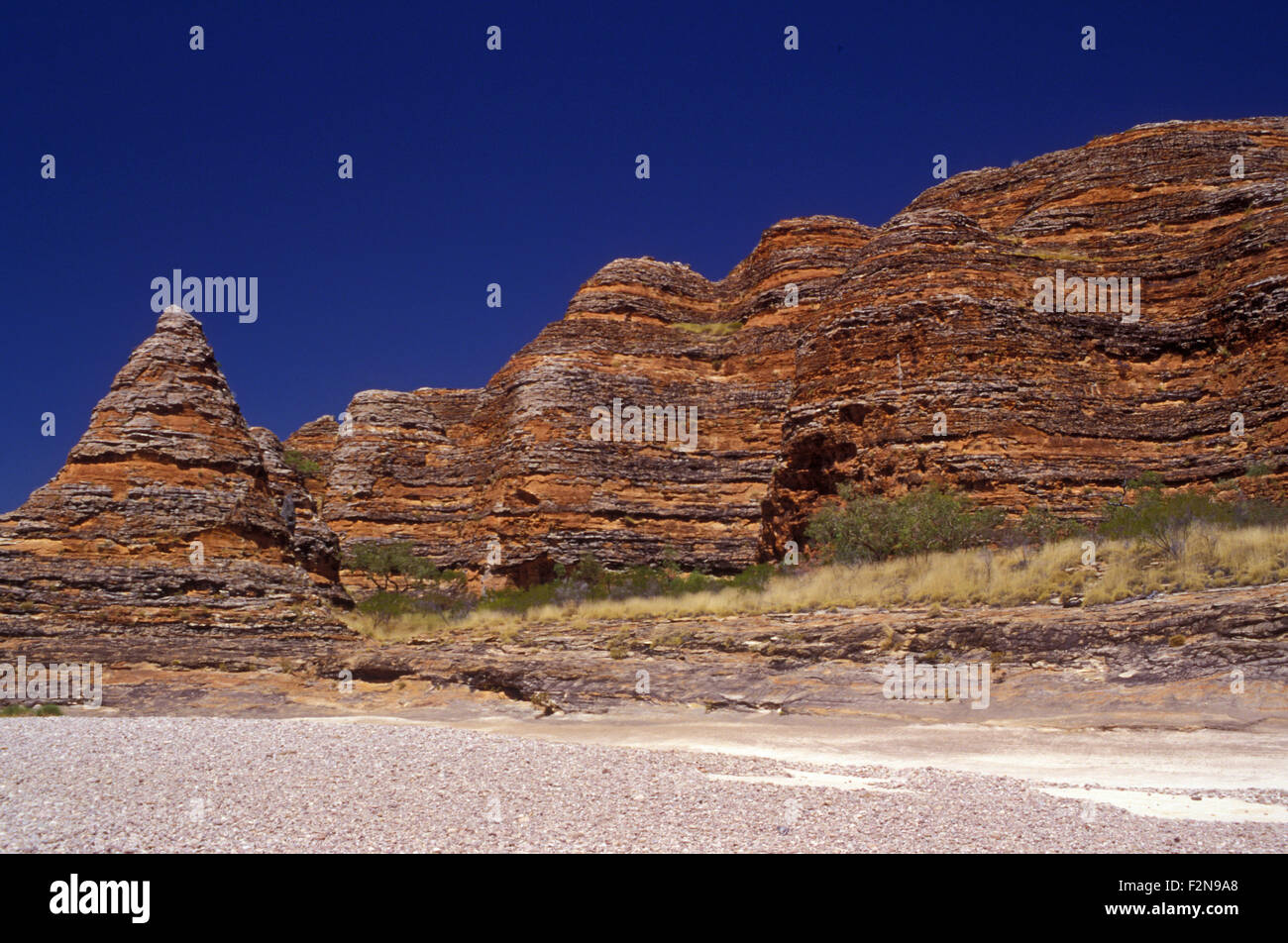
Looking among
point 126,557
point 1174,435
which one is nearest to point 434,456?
point 126,557

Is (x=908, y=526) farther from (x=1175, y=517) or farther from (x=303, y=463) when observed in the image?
(x=303, y=463)

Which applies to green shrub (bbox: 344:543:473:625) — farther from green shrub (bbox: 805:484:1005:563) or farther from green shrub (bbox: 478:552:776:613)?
green shrub (bbox: 805:484:1005:563)

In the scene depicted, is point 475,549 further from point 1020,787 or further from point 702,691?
point 1020,787

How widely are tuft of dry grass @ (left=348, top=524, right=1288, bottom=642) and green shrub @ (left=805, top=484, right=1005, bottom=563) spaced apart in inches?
26.5

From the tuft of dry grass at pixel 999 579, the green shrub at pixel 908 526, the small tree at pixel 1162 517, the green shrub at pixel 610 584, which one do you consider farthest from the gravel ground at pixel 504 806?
the green shrub at pixel 610 584

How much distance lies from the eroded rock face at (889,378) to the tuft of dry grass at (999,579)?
173 inches

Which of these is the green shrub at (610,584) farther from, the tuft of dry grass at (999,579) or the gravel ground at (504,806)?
the gravel ground at (504,806)

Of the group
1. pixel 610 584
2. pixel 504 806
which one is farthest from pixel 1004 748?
pixel 610 584

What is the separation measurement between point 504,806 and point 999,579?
11871 mm

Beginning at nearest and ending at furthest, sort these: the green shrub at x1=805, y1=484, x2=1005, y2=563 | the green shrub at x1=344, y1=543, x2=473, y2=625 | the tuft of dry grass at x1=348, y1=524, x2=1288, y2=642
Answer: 1. the tuft of dry grass at x1=348, y1=524, x2=1288, y2=642
2. the green shrub at x1=805, y1=484, x2=1005, y2=563
3. the green shrub at x1=344, y1=543, x2=473, y2=625

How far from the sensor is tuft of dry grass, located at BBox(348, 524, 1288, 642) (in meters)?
13.6

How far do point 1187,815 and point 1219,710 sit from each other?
15.0 feet

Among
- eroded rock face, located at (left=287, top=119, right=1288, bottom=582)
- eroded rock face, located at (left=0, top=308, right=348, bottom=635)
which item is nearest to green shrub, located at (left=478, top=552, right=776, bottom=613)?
eroded rock face, located at (left=287, top=119, right=1288, bottom=582)

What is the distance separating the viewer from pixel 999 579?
1580 centimetres
